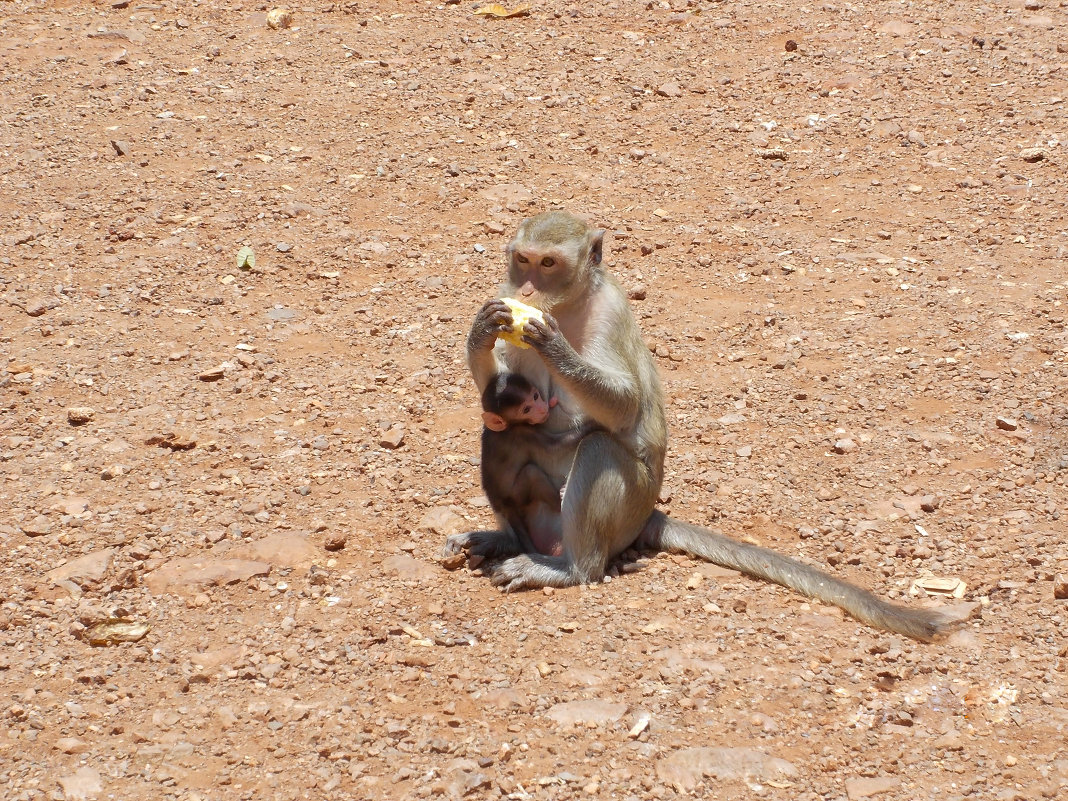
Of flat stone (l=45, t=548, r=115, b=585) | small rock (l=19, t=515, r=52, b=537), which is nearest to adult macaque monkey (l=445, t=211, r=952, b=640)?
flat stone (l=45, t=548, r=115, b=585)

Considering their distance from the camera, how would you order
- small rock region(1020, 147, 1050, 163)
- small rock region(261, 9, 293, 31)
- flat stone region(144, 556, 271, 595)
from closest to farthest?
flat stone region(144, 556, 271, 595)
small rock region(1020, 147, 1050, 163)
small rock region(261, 9, 293, 31)

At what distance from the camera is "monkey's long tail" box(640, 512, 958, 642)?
538 cm

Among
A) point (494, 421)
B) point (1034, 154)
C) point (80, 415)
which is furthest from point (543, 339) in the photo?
point (1034, 154)

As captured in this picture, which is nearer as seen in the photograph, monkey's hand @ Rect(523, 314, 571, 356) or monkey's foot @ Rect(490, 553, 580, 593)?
monkey's hand @ Rect(523, 314, 571, 356)

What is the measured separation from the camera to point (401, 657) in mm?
5227

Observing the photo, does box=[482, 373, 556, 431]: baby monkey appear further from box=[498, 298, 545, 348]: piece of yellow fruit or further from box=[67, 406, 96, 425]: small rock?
box=[67, 406, 96, 425]: small rock

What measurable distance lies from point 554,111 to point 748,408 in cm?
462

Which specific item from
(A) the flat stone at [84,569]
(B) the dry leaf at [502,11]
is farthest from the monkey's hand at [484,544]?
(B) the dry leaf at [502,11]

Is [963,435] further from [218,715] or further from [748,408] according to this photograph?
[218,715]

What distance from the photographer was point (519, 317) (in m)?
5.63

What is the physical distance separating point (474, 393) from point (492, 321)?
2.02 m

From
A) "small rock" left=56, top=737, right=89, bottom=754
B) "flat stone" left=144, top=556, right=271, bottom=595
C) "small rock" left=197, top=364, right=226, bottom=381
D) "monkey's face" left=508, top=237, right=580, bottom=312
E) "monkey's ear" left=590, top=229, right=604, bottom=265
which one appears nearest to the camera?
"small rock" left=56, top=737, right=89, bottom=754

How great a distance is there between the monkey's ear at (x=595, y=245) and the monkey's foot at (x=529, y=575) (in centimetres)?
155

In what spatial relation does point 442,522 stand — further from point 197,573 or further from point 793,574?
point 793,574
